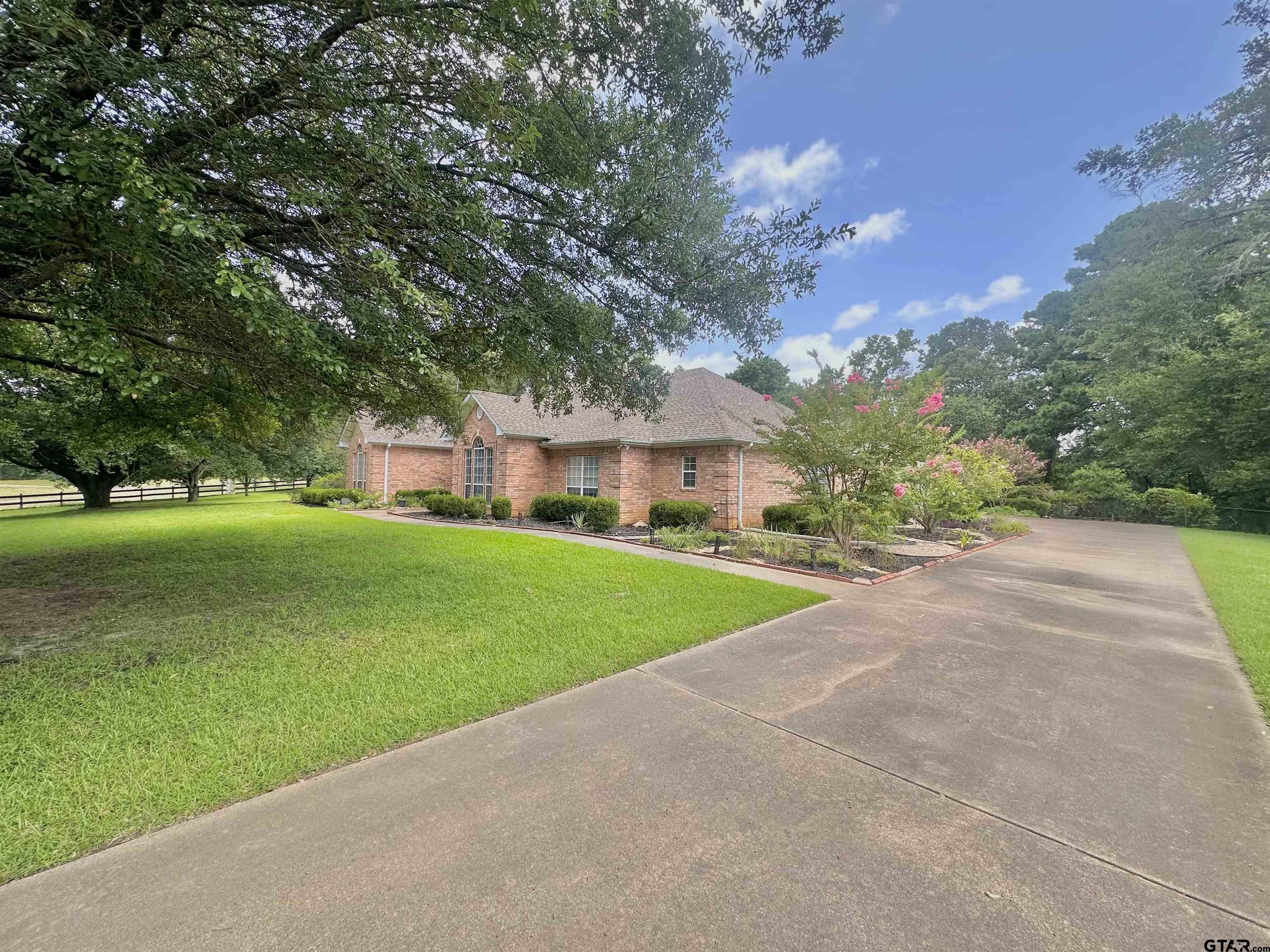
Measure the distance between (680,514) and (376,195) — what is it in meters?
11.4

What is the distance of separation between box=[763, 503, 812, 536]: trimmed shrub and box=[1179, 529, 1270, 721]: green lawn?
7471mm

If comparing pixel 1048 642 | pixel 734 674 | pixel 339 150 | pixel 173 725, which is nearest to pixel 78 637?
pixel 173 725

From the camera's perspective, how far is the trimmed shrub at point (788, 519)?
45.4 feet

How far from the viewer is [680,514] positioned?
14.7 m

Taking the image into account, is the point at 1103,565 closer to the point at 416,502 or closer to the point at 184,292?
the point at 184,292

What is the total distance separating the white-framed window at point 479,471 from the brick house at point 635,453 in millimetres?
41

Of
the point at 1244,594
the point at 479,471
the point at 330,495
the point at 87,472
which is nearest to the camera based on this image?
the point at 1244,594

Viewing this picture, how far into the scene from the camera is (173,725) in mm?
3295

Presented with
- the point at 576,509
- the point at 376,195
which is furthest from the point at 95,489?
the point at 376,195

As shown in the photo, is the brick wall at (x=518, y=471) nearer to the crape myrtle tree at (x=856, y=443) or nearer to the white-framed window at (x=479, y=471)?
the white-framed window at (x=479, y=471)

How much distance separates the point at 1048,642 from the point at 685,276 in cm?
584

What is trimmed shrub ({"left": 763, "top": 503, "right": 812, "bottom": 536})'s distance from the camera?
13852mm

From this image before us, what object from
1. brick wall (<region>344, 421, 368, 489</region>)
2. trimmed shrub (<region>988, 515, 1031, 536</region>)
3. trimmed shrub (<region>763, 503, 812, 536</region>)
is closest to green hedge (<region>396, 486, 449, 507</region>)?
brick wall (<region>344, 421, 368, 489</region>)

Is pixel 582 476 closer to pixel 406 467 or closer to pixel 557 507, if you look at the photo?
pixel 557 507
